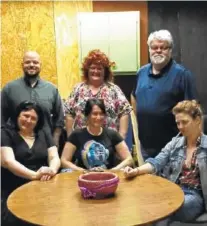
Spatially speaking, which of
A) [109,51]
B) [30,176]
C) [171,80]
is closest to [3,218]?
[30,176]

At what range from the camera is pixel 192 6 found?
522 cm

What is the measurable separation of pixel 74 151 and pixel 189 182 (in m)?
0.84

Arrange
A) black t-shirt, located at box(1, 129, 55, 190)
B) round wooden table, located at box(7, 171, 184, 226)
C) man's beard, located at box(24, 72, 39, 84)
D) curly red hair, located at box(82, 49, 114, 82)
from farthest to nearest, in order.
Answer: man's beard, located at box(24, 72, 39, 84) → curly red hair, located at box(82, 49, 114, 82) → black t-shirt, located at box(1, 129, 55, 190) → round wooden table, located at box(7, 171, 184, 226)

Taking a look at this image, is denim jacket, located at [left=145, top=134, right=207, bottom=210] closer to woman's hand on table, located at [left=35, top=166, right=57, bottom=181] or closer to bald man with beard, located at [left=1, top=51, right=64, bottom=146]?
woman's hand on table, located at [left=35, top=166, right=57, bottom=181]

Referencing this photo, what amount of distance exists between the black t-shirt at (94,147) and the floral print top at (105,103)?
A: 26 centimetres

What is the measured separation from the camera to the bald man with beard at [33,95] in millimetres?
3215

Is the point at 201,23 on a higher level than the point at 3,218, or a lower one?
higher

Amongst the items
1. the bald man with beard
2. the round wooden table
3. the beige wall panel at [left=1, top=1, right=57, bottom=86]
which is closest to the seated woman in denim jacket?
the round wooden table

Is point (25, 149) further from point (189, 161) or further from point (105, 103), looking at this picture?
point (189, 161)

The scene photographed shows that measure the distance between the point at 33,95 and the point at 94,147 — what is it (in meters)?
0.72

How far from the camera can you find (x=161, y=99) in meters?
3.04

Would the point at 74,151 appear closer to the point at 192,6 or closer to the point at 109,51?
the point at 109,51

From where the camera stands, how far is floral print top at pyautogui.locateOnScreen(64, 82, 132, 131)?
3.20 m

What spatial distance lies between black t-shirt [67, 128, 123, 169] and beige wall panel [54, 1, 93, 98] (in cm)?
231
